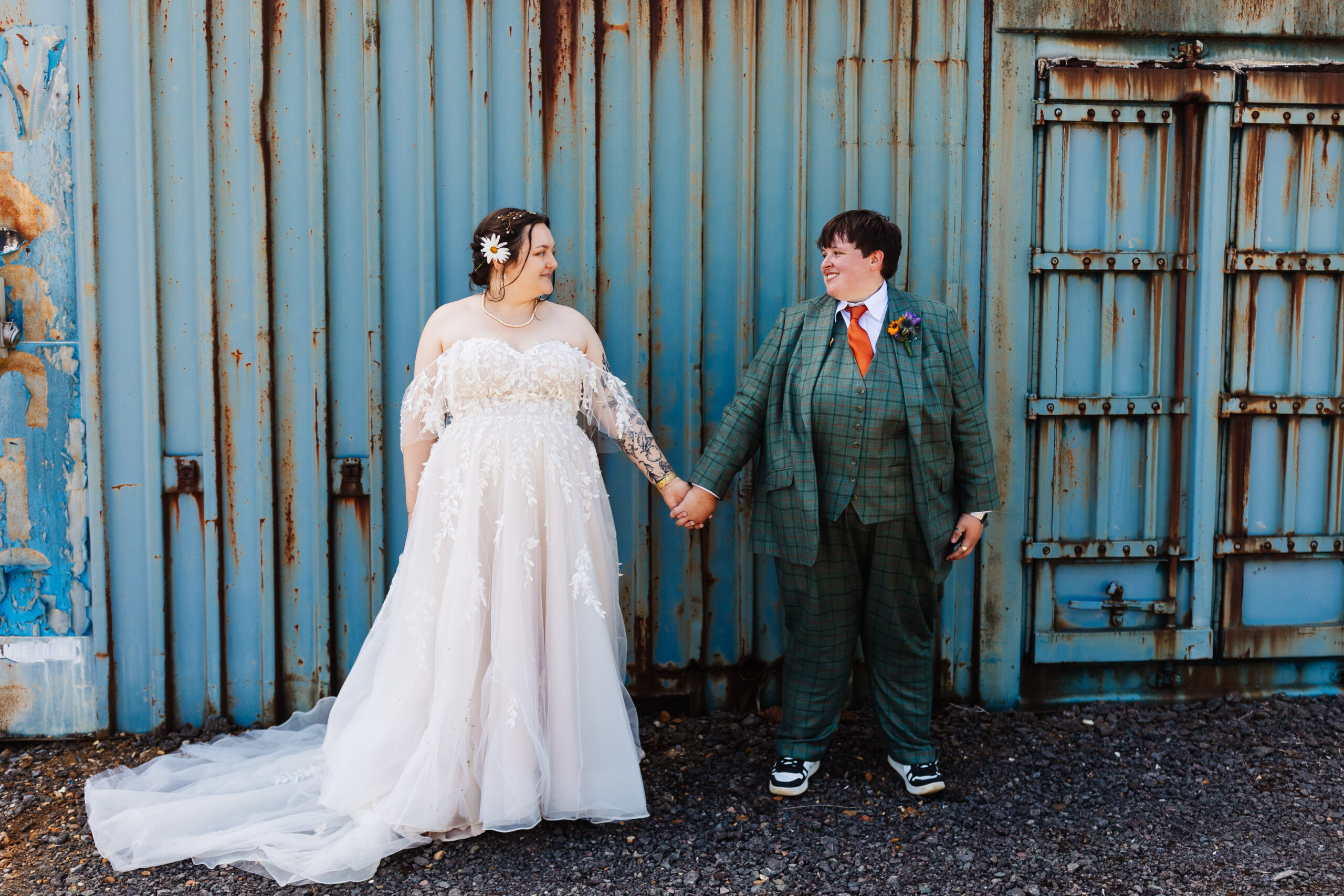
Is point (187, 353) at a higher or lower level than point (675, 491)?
higher

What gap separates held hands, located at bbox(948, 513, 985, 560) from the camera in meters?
3.32

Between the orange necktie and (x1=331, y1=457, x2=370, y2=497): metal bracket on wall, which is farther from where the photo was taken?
(x1=331, y1=457, x2=370, y2=497): metal bracket on wall

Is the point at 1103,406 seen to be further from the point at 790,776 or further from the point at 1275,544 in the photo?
the point at 790,776

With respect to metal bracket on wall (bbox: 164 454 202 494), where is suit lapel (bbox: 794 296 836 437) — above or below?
above

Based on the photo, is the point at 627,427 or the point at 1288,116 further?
the point at 1288,116

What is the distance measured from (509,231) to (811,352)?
1049 mm

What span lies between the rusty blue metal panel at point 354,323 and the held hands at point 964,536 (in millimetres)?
2067

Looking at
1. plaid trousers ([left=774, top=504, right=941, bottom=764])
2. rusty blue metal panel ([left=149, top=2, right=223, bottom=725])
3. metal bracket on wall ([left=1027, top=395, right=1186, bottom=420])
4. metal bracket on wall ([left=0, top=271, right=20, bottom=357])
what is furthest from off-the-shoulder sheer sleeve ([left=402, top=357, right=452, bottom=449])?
metal bracket on wall ([left=1027, top=395, right=1186, bottom=420])

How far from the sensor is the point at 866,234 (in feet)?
10.6

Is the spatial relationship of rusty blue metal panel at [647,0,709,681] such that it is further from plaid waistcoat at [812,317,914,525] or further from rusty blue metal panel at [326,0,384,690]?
rusty blue metal panel at [326,0,384,690]

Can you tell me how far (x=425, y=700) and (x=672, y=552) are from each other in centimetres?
121

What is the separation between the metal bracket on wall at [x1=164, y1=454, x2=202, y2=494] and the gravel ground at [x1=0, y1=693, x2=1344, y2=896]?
3.05 feet

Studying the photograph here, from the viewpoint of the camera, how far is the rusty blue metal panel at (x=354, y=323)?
3619 mm

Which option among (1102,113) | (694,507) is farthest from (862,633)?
(1102,113)
